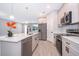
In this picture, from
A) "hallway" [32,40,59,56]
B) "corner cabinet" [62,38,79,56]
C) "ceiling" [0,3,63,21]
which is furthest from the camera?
"ceiling" [0,3,63,21]

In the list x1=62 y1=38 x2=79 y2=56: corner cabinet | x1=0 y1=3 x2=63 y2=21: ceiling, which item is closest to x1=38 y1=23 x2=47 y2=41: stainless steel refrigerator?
x1=0 y1=3 x2=63 y2=21: ceiling

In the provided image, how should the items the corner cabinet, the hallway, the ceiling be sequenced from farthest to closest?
the ceiling < the hallway < the corner cabinet

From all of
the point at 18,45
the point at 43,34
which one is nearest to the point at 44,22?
the point at 43,34

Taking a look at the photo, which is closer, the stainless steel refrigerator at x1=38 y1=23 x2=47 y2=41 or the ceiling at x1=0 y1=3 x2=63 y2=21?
the ceiling at x1=0 y1=3 x2=63 y2=21

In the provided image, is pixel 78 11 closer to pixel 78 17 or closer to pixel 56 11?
pixel 78 17

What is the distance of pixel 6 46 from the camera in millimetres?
1765

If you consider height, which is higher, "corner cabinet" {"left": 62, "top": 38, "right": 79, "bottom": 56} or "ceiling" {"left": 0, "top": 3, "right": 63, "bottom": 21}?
"ceiling" {"left": 0, "top": 3, "right": 63, "bottom": 21}

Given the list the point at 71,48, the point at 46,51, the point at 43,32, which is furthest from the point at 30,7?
the point at 71,48

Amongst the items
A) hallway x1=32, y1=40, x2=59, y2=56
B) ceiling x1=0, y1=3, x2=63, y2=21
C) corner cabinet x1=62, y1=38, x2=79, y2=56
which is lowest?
hallway x1=32, y1=40, x2=59, y2=56

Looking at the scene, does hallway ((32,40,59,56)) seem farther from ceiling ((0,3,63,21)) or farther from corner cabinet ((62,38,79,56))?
ceiling ((0,3,63,21))

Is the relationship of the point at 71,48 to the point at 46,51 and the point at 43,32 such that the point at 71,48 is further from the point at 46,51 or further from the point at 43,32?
the point at 43,32

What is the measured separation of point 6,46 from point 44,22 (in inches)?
258

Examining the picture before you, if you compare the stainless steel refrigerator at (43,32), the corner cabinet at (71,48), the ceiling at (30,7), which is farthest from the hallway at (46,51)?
the stainless steel refrigerator at (43,32)

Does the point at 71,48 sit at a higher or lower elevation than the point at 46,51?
higher
